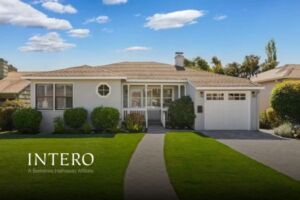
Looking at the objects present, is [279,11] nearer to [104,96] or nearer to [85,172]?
[85,172]

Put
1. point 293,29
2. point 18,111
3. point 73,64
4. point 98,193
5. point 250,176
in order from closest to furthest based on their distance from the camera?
point 98,193 → point 250,176 → point 293,29 → point 18,111 → point 73,64

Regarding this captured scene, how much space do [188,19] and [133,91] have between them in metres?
10.3

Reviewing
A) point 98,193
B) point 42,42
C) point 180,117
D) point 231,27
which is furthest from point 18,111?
point 98,193

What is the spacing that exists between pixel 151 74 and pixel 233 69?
81.8ft

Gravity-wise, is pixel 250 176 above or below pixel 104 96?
below

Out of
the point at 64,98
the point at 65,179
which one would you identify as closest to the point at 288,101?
the point at 64,98

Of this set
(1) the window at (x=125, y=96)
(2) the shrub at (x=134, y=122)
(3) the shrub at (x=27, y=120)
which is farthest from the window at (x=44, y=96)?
(1) the window at (x=125, y=96)

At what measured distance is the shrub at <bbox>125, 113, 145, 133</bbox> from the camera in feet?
64.5

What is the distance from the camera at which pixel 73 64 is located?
24.0 meters

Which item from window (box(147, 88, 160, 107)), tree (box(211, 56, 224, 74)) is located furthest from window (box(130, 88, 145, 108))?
tree (box(211, 56, 224, 74))

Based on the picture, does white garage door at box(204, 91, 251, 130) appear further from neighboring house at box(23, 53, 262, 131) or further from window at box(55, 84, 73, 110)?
window at box(55, 84, 73, 110)

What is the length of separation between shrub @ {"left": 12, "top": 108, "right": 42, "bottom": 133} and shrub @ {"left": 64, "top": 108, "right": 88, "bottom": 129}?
152 centimetres

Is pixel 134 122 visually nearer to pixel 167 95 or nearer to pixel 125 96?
pixel 125 96

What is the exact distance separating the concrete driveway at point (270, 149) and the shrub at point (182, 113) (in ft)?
10.2
